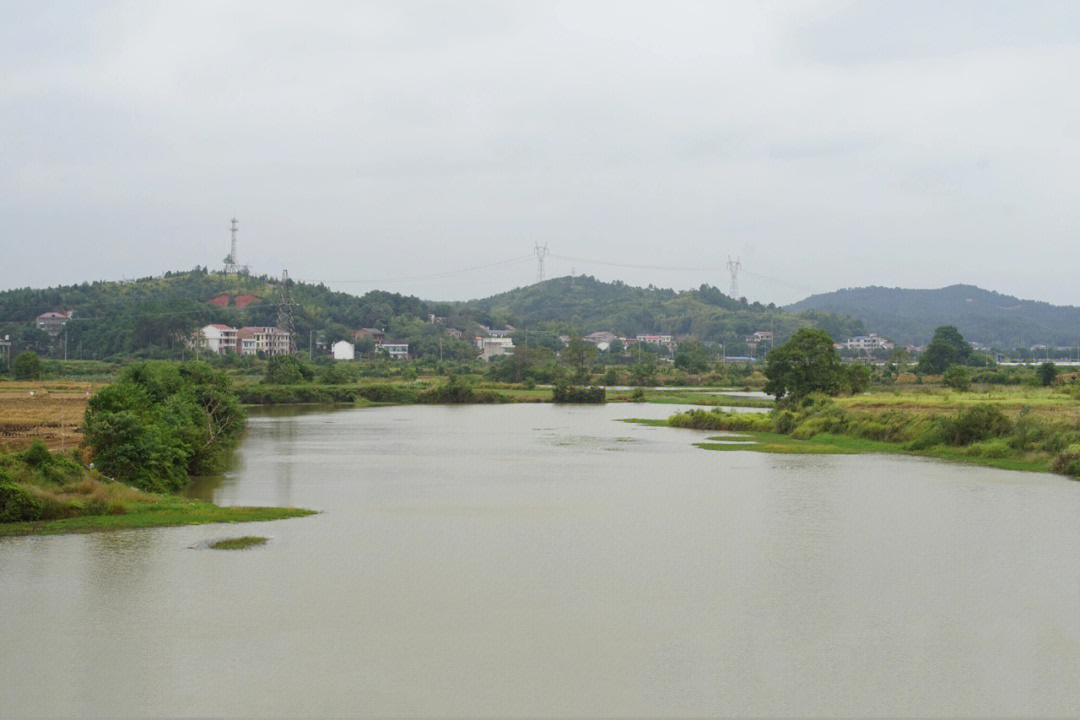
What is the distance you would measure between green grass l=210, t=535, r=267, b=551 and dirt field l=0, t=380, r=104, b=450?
7.52 m

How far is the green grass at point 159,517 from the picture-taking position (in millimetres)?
15094

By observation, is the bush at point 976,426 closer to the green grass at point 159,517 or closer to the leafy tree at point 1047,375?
the green grass at point 159,517

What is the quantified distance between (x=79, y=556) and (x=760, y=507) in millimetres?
11453

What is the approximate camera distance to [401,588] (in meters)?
12.4

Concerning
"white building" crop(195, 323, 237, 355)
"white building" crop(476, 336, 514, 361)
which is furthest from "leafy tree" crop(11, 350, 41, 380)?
"white building" crop(476, 336, 514, 361)

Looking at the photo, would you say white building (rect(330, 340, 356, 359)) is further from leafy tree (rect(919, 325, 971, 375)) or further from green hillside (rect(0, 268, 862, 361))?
leafy tree (rect(919, 325, 971, 375))

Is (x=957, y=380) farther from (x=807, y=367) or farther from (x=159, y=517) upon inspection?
(x=159, y=517)

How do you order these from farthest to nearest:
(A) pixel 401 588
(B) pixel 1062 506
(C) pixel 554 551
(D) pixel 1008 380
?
Answer: (D) pixel 1008 380 < (B) pixel 1062 506 < (C) pixel 554 551 < (A) pixel 401 588

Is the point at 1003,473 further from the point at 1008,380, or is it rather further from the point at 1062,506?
the point at 1008,380

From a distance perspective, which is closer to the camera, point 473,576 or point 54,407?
point 473,576

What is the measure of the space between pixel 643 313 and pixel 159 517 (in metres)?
144

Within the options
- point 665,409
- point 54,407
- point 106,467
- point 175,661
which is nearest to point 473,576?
point 175,661

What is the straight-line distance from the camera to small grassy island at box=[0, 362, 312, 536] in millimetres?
15594

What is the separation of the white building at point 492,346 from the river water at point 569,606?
89.0 meters
